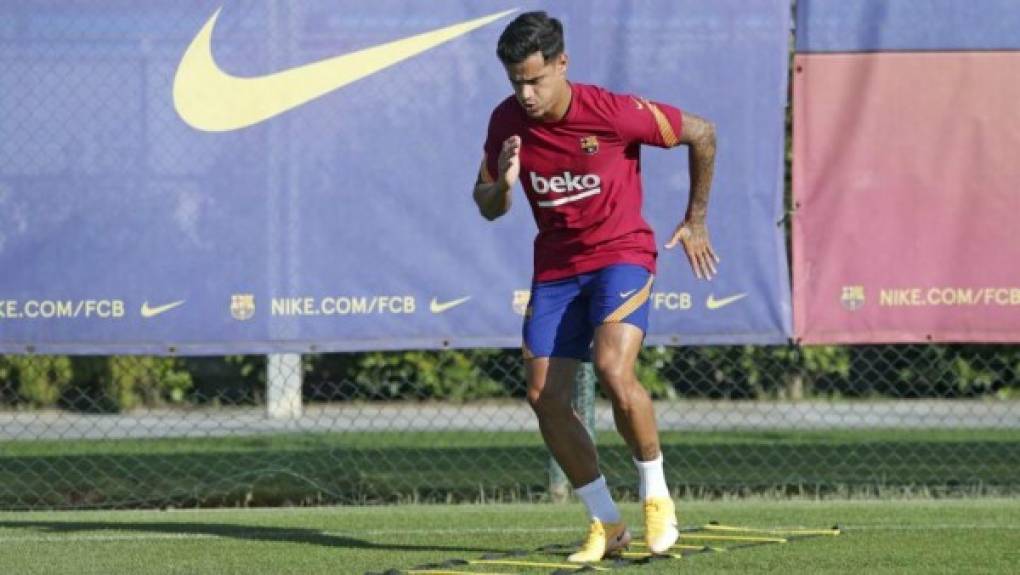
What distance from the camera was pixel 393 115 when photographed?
9.27 metres

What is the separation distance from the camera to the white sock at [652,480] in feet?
23.1

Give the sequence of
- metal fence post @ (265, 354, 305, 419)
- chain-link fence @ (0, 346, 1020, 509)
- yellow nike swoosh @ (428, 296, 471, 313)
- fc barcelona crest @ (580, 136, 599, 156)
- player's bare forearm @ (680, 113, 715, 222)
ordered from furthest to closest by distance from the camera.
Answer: metal fence post @ (265, 354, 305, 419) < chain-link fence @ (0, 346, 1020, 509) < yellow nike swoosh @ (428, 296, 471, 313) < player's bare forearm @ (680, 113, 715, 222) < fc barcelona crest @ (580, 136, 599, 156)

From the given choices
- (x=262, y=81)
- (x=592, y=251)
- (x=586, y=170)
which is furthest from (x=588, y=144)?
(x=262, y=81)

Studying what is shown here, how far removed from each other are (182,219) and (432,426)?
455cm

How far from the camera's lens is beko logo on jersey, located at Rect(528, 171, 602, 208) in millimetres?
7082

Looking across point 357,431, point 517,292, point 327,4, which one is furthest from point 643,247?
point 357,431

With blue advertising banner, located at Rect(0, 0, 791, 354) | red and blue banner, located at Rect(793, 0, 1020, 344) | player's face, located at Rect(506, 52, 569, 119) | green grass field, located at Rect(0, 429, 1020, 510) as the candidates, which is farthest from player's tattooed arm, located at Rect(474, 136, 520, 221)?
green grass field, located at Rect(0, 429, 1020, 510)

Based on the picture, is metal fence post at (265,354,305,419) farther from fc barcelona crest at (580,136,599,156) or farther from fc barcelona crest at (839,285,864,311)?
fc barcelona crest at (580,136,599,156)

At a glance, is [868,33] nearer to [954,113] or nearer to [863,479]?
[954,113]

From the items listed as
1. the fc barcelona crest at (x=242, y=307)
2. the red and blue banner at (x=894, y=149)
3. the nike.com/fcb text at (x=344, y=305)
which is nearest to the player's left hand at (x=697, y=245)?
the red and blue banner at (x=894, y=149)

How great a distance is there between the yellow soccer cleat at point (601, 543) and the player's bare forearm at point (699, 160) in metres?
1.21

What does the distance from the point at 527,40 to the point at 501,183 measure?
51cm

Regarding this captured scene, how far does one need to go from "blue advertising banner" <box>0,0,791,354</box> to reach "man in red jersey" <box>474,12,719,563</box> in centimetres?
201

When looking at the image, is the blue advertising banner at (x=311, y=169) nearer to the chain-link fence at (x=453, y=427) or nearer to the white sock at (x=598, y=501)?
the chain-link fence at (x=453, y=427)
